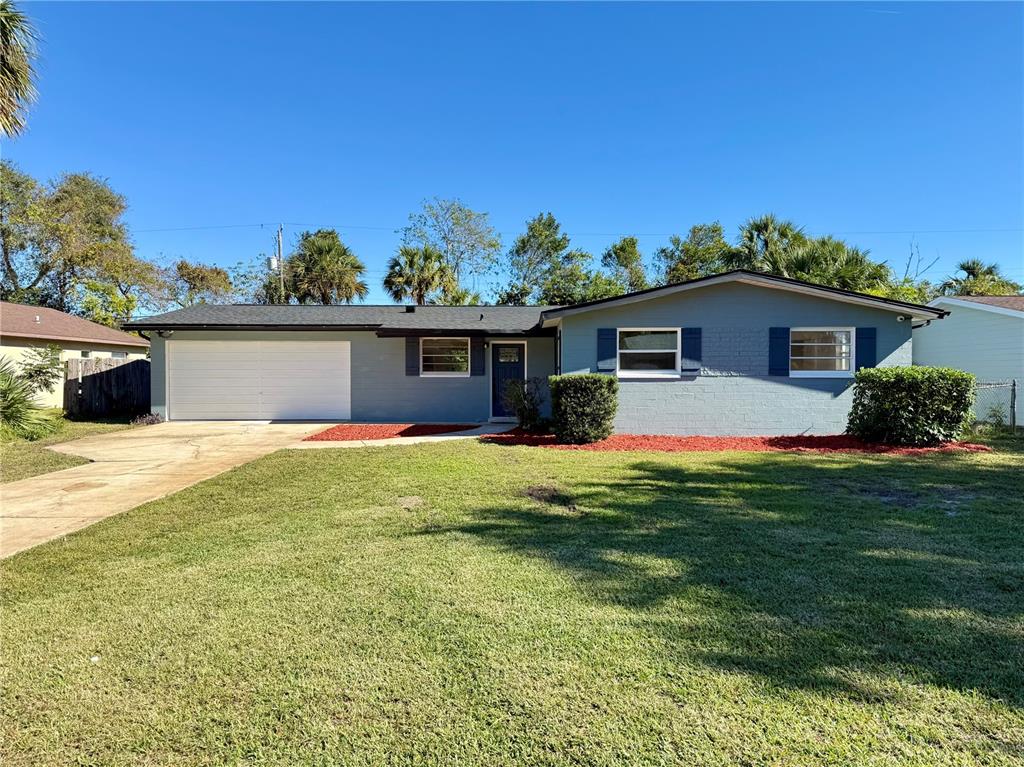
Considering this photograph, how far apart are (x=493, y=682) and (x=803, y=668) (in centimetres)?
144

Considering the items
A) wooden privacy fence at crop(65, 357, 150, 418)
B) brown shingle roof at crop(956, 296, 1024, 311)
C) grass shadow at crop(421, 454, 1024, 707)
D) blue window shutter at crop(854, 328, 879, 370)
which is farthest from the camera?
wooden privacy fence at crop(65, 357, 150, 418)

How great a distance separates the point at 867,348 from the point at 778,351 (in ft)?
5.91

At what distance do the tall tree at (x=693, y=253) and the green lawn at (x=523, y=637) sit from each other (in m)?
28.2

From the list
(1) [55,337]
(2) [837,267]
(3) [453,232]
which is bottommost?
(1) [55,337]

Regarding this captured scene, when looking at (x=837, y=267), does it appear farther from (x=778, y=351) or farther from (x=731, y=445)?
(x=731, y=445)

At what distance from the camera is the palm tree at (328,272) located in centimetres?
2656

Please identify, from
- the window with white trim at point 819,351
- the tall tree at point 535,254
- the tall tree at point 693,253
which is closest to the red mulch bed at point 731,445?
the window with white trim at point 819,351

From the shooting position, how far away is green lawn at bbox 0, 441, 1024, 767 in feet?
6.13

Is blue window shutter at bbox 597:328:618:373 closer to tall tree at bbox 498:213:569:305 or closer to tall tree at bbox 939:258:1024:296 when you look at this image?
tall tree at bbox 498:213:569:305

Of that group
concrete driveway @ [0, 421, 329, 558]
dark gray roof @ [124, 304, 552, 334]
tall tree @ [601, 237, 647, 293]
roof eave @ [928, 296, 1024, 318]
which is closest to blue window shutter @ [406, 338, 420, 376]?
dark gray roof @ [124, 304, 552, 334]

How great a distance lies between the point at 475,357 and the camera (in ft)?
44.1

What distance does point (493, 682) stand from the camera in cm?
220

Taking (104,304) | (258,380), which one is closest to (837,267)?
(258,380)

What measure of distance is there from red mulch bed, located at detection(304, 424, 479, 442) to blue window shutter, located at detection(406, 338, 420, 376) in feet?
5.67
